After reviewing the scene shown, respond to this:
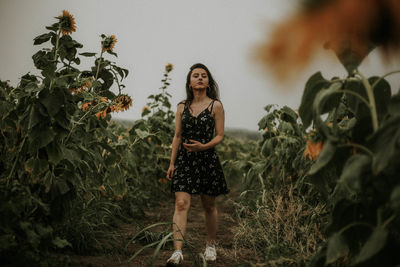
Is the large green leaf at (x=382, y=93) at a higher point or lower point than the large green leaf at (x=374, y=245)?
higher

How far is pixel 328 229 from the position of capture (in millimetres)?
1254

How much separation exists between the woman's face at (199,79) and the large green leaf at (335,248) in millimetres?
1803

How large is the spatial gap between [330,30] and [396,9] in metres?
0.08

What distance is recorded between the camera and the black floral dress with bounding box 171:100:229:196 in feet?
8.31

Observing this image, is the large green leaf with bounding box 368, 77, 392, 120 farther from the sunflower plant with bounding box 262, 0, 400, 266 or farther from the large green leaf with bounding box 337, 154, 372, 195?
the large green leaf with bounding box 337, 154, 372, 195

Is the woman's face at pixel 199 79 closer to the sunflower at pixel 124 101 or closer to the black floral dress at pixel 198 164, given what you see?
the black floral dress at pixel 198 164

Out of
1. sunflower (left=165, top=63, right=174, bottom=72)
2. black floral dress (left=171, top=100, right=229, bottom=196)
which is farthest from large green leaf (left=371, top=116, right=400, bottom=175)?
sunflower (left=165, top=63, right=174, bottom=72)

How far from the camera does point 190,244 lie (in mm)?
2729

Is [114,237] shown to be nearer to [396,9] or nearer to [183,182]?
[183,182]

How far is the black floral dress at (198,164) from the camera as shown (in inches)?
99.7

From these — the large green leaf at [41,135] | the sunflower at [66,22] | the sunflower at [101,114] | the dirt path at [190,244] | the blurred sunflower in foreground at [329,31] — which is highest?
the sunflower at [66,22]

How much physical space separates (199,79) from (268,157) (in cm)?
107

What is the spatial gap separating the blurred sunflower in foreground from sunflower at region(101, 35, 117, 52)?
2.15 meters

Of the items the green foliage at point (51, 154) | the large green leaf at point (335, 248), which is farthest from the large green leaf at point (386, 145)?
the green foliage at point (51, 154)
